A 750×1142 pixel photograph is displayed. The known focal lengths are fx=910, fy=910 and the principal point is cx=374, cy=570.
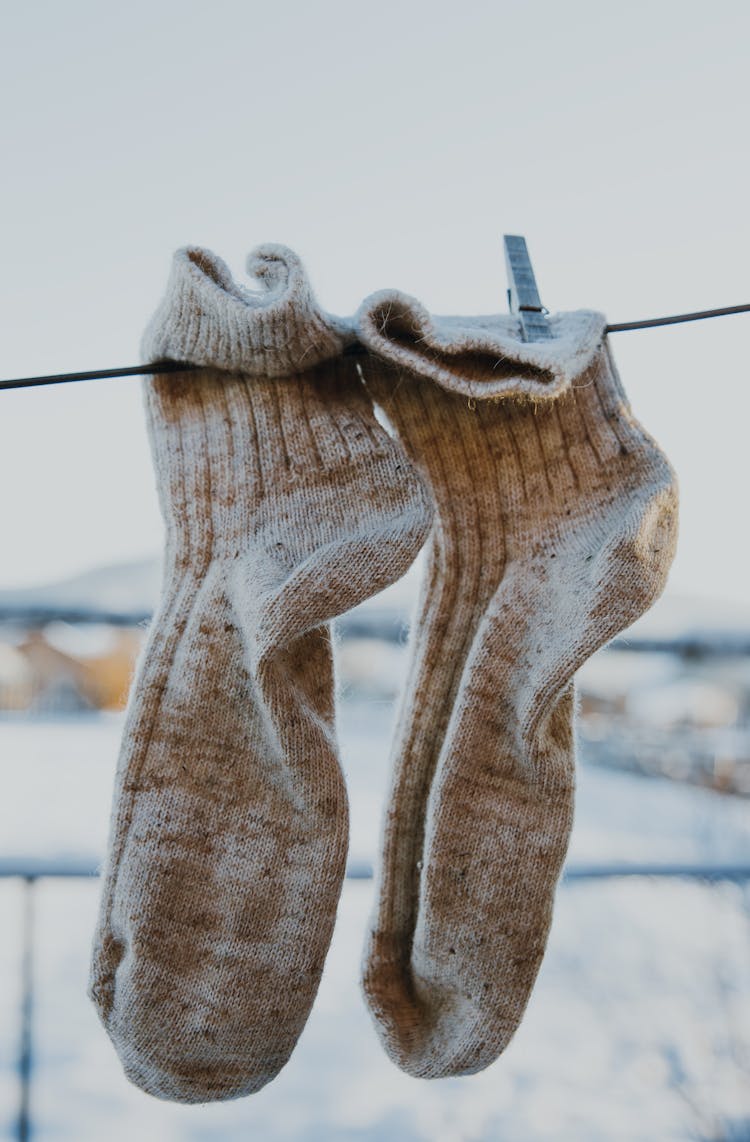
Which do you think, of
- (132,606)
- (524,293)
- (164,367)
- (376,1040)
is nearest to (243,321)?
(164,367)

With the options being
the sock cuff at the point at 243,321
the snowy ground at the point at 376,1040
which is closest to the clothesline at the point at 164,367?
the sock cuff at the point at 243,321

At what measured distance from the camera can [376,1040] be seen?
43.4 inches

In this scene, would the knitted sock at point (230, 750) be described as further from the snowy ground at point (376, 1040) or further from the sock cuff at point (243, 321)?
the snowy ground at point (376, 1040)

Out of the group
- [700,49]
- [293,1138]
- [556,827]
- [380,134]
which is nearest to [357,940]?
[293,1138]

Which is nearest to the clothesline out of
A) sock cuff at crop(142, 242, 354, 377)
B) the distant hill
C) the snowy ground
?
sock cuff at crop(142, 242, 354, 377)

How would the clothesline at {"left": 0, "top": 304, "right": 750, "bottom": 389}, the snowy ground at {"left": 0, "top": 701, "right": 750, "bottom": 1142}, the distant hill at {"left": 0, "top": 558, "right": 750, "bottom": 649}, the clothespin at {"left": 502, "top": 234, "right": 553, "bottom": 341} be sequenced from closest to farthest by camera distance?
the clothesline at {"left": 0, "top": 304, "right": 750, "bottom": 389}
the clothespin at {"left": 502, "top": 234, "right": 553, "bottom": 341}
the distant hill at {"left": 0, "top": 558, "right": 750, "bottom": 649}
the snowy ground at {"left": 0, "top": 701, "right": 750, "bottom": 1142}

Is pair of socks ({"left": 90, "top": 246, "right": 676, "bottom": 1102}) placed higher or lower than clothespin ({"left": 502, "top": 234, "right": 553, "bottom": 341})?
lower

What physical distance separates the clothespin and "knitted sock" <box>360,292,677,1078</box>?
13mm

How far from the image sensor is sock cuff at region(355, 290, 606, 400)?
0.54 m

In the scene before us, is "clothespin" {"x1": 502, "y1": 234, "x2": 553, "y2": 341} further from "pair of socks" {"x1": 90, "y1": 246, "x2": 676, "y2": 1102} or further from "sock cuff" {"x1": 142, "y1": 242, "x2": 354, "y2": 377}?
"sock cuff" {"x1": 142, "y1": 242, "x2": 354, "y2": 377}

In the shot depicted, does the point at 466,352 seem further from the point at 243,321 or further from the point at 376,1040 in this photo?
the point at 376,1040

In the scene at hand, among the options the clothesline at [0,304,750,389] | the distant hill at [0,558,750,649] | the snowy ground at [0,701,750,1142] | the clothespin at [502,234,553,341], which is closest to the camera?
the clothesline at [0,304,750,389]

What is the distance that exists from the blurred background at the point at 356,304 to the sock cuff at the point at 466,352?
0.09 ft

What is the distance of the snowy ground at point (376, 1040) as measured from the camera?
1.16 m
